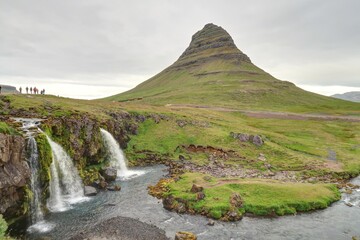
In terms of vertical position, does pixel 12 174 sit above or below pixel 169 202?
above

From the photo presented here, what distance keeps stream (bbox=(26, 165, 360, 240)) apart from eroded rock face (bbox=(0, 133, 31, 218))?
4.64 meters

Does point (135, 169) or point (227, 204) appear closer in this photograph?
point (227, 204)

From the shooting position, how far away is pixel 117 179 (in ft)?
210

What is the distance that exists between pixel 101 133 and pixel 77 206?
28293mm

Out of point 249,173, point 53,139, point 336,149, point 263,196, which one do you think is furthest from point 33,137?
point 336,149

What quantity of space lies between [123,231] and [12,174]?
16.8 m

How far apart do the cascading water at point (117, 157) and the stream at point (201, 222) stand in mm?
15875

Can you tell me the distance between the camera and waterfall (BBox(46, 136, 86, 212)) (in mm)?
48750

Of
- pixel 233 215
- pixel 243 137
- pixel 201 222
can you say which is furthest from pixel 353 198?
pixel 243 137

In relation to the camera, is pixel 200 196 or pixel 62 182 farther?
pixel 62 182

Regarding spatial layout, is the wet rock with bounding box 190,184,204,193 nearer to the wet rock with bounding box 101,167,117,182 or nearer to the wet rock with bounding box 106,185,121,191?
the wet rock with bounding box 106,185,121,191

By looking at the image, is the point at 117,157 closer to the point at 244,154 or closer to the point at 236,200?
the point at 244,154

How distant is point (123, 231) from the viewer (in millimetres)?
38406

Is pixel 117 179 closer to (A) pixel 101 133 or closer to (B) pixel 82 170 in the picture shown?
(B) pixel 82 170
